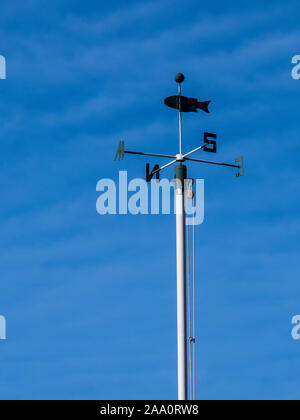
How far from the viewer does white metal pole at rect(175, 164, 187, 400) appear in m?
31.1

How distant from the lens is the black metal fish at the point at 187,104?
3434 cm

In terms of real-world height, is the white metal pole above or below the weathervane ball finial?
below

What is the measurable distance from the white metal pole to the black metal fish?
250 cm

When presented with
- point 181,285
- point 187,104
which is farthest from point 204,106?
point 181,285

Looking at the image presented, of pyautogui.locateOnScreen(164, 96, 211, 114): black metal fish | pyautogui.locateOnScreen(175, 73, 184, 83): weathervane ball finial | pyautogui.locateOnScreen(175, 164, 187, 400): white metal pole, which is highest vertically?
pyautogui.locateOnScreen(175, 73, 184, 83): weathervane ball finial

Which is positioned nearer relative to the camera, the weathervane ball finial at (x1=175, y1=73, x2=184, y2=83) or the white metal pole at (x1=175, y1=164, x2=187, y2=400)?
the white metal pole at (x1=175, y1=164, x2=187, y2=400)

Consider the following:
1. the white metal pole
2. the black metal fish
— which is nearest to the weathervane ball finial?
the black metal fish

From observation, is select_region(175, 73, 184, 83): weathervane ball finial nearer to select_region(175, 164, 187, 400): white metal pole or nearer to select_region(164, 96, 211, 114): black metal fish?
select_region(164, 96, 211, 114): black metal fish

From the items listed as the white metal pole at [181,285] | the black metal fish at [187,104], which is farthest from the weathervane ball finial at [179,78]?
the white metal pole at [181,285]

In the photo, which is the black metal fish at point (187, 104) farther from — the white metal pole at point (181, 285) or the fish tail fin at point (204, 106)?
the white metal pole at point (181, 285)

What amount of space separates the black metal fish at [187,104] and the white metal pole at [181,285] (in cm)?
250
